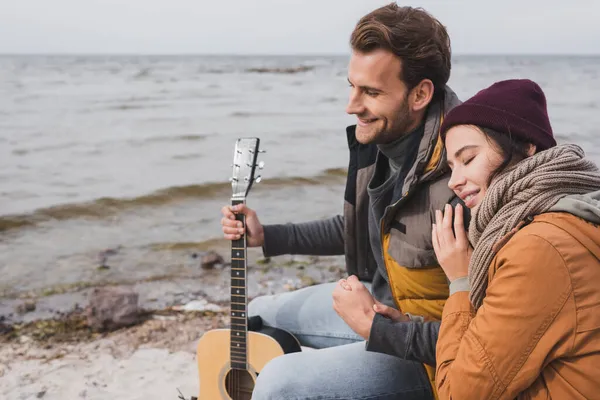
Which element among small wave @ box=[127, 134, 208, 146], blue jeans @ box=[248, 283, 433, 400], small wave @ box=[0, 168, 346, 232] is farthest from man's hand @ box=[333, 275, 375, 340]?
small wave @ box=[127, 134, 208, 146]

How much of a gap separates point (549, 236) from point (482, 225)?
0.31 meters

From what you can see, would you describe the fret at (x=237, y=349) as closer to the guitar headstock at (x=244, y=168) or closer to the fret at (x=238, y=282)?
the fret at (x=238, y=282)

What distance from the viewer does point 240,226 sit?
10.9 feet

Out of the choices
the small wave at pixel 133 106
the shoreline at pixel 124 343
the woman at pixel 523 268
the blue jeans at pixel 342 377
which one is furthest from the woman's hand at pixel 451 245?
the small wave at pixel 133 106

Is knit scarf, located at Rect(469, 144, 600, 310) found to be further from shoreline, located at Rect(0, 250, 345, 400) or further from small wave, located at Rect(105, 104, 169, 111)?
small wave, located at Rect(105, 104, 169, 111)

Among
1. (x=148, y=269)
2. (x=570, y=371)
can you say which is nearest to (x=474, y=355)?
(x=570, y=371)

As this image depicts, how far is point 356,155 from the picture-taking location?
3.18m

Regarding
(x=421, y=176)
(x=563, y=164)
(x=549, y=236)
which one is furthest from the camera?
(x=421, y=176)

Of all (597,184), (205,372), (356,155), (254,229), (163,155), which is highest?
(597,184)

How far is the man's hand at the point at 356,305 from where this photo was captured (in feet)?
8.27

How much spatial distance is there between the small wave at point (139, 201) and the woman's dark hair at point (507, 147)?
24.2 ft

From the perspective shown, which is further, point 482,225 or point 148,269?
point 148,269

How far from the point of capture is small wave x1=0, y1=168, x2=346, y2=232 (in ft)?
27.8

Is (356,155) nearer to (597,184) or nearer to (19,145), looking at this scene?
(597,184)
